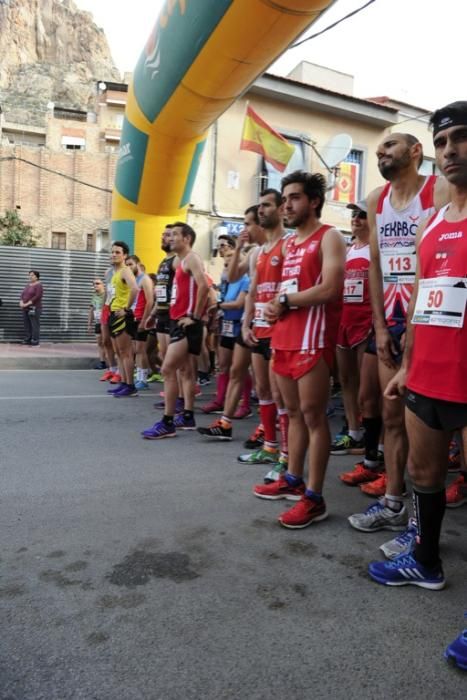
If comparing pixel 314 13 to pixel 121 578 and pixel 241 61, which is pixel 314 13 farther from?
pixel 121 578

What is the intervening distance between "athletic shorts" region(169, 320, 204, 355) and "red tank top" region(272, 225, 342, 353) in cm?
190

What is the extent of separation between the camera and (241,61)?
5.86m

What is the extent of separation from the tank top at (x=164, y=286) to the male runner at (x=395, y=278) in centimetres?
342

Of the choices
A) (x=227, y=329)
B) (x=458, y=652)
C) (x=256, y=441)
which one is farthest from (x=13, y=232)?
(x=458, y=652)

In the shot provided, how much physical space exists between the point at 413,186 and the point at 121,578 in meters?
2.47

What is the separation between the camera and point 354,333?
177 inches

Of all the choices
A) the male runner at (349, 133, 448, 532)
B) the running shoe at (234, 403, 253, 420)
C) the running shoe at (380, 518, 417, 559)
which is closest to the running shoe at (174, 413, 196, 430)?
the running shoe at (234, 403, 253, 420)

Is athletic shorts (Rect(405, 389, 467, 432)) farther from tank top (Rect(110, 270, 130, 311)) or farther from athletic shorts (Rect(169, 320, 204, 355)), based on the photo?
tank top (Rect(110, 270, 130, 311))

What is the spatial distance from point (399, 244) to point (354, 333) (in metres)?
1.58

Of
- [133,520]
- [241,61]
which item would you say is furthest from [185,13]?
[133,520]

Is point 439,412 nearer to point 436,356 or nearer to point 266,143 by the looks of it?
point 436,356

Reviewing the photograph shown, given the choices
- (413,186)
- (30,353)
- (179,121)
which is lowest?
(30,353)

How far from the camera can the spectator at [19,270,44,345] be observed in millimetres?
13125

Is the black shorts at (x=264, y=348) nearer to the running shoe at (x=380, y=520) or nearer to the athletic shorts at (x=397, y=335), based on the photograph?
the athletic shorts at (x=397, y=335)
